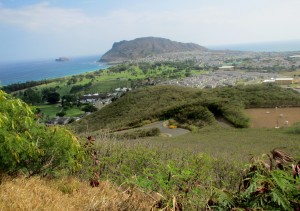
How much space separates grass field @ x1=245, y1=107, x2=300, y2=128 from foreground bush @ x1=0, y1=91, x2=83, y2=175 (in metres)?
29.7

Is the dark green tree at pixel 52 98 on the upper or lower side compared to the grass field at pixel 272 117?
lower

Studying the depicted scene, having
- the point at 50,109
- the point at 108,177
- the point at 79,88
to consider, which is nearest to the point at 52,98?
the point at 50,109

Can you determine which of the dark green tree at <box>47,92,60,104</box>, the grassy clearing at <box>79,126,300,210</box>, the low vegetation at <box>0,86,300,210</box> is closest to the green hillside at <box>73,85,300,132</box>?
the grassy clearing at <box>79,126,300,210</box>

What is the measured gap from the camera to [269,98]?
134ft

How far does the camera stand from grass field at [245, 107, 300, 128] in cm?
3334

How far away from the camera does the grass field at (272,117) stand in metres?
33.3

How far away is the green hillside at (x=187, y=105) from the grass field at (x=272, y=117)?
1.03m

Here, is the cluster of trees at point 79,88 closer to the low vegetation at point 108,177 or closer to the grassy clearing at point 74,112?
the grassy clearing at point 74,112

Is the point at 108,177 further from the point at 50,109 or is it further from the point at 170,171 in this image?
the point at 50,109

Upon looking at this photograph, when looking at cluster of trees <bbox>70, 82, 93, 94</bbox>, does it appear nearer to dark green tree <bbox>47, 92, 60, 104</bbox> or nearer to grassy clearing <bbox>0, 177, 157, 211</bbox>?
dark green tree <bbox>47, 92, 60, 104</bbox>

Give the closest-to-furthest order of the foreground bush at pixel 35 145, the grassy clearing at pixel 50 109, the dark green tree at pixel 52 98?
the foreground bush at pixel 35 145 → the grassy clearing at pixel 50 109 → the dark green tree at pixel 52 98

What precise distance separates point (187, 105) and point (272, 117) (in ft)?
30.1

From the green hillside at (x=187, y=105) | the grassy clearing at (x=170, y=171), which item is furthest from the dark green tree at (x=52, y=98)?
the grassy clearing at (x=170, y=171)

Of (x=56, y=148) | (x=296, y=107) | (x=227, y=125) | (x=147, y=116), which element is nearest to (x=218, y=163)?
(x=56, y=148)
